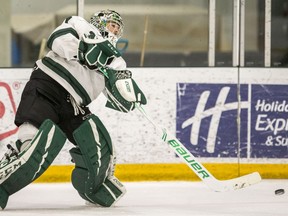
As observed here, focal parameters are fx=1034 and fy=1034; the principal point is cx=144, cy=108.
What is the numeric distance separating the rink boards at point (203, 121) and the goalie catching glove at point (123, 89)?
4.33 ft

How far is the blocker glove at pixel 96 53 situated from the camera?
421cm

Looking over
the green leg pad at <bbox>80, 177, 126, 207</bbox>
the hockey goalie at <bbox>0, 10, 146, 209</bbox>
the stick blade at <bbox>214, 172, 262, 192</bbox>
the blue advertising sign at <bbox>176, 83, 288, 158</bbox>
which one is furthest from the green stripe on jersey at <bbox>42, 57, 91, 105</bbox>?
the blue advertising sign at <bbox>176, 83, 288, 158</bbox>

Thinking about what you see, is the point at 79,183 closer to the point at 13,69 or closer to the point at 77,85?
the point at 77,85

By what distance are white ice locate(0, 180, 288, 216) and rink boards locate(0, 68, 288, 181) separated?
14 cm

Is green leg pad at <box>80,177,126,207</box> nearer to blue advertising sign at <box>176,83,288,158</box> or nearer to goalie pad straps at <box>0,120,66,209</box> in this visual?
goalie pad straps at <box>0,120,66,209</box>

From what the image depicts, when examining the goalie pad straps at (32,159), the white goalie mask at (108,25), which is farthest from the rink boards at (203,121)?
the goalie pad straps at (32,159)

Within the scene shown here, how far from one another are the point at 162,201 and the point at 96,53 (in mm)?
929

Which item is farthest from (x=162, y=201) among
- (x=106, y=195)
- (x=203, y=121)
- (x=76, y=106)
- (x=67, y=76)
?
(x=203, y=121)

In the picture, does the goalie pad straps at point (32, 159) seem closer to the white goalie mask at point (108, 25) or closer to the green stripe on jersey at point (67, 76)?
the green stripe on jersey at point (67, 76)

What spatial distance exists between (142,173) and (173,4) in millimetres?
1018

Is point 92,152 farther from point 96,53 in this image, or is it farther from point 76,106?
point 96,53

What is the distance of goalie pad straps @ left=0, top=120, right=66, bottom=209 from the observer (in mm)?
4223

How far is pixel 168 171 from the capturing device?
5801mm

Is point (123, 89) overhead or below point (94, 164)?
overhead
